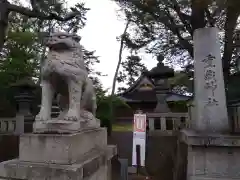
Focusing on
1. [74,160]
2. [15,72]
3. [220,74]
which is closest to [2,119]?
[15,72]

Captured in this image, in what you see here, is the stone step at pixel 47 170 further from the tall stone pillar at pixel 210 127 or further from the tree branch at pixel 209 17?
the tree branch at pixel 209 17

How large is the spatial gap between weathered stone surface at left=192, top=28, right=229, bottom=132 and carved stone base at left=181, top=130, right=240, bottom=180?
393 millimetres

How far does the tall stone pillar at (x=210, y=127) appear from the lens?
3718 millimetres

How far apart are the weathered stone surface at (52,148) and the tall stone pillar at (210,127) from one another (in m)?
2.45

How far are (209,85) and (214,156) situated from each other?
1397 millimetres

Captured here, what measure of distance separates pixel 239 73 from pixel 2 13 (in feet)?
33.0

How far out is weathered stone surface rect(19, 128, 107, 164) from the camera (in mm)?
1996

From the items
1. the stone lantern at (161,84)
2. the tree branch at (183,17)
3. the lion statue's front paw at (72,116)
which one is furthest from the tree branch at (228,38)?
the lion statue's front paw at (72,116)

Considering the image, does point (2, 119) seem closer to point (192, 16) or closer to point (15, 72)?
point (15, 72)

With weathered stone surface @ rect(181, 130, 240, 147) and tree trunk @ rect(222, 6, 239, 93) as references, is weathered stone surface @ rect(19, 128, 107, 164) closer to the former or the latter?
weathered stone surface @ rect(181, 130, 240, 147)

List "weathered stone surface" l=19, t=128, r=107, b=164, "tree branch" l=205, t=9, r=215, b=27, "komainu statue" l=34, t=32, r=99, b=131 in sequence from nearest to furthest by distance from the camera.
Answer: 1. "weathered stone surface" l=19, t=128, r=107, b=164
2. "komainu statue" l=34, t=32, r=99, b=131
3. "tree branch" l=205, t=9, r=215, b=27

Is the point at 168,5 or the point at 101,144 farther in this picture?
the point at 168,5

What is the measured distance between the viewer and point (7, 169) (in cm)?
210

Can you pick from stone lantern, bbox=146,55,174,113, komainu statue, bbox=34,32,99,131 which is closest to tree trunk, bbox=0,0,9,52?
stone lantern, bbox=146,55,174,113
